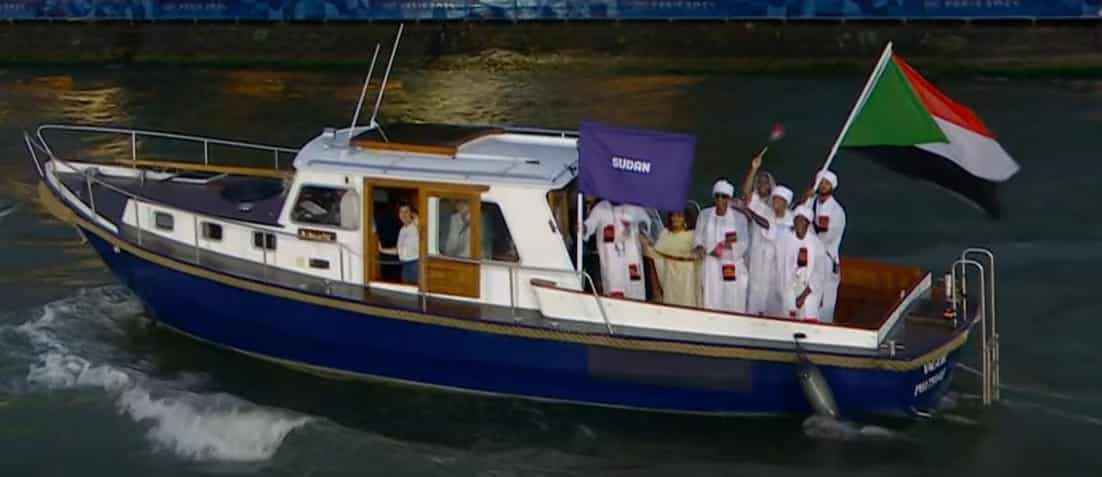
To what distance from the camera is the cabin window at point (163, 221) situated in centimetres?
1669

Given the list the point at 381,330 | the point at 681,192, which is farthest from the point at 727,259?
the point at 381,330

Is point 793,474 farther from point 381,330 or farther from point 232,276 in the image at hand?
point 232,276

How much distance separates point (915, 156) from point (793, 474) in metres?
3.10

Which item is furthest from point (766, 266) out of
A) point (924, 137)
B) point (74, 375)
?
point (74, 375)

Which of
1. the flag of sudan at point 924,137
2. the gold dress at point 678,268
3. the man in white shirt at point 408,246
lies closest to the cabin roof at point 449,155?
the man in white shirt at point 408,246

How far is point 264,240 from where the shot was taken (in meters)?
15.9

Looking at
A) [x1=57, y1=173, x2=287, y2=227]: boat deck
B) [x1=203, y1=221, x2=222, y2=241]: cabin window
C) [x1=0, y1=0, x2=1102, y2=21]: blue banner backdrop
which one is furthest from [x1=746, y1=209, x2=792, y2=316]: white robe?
[x1=0, y1=0, x2=1102, y2=21]: blue banner backdrop

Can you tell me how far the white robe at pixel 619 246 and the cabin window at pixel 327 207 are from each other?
7.18 ft

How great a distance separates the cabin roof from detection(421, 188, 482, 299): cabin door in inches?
9.7

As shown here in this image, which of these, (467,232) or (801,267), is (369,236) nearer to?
(467,232)

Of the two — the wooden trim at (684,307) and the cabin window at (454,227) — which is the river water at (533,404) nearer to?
the wooden trim at (684,307)

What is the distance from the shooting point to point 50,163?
18.3 metres

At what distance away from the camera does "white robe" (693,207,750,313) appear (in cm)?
1456

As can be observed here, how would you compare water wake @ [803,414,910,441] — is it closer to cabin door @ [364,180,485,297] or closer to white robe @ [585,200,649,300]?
white robe @ [585,200,649,300]
